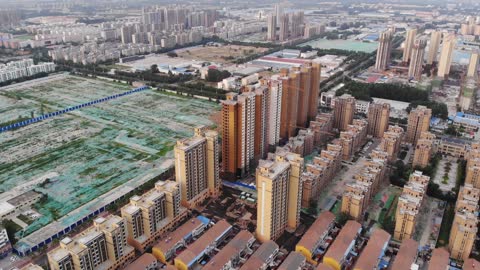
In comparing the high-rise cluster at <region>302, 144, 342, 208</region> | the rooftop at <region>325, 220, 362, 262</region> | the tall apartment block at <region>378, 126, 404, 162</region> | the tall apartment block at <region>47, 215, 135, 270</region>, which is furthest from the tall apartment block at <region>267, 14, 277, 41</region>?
the tall apartment block at <region>47, 215, 135, 270</region>

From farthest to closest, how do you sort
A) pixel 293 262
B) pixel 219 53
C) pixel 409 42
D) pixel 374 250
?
pixel 219 53, pixel 409 42, pixel 374 250, pixel 293 262

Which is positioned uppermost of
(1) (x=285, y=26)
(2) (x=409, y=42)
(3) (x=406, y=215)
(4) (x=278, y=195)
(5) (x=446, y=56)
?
(1) (x=285, y=26)

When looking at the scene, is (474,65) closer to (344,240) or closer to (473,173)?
(473,173)

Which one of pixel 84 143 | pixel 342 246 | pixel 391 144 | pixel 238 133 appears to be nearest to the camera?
pixel 342 246

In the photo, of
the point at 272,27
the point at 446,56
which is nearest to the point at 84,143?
the point at 446,56

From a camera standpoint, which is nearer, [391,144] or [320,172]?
[320,172]

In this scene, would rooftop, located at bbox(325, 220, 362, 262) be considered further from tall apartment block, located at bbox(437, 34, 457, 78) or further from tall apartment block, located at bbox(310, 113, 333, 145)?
tall apartment block, located at bbox(437, 34, 457, 78)
